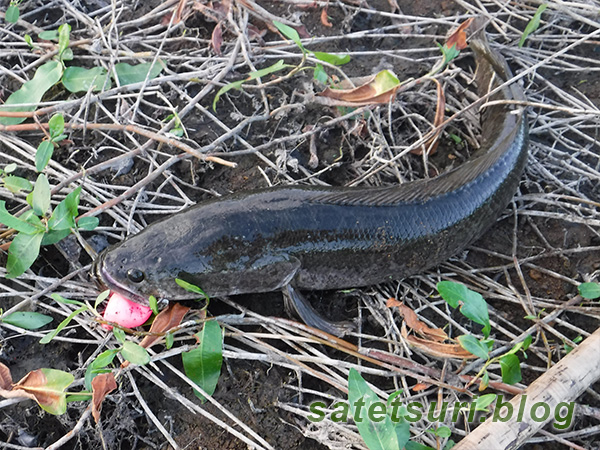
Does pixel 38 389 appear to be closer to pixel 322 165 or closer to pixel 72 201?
pixel 72 201

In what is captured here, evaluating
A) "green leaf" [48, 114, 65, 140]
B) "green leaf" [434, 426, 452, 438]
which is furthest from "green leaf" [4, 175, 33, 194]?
"green leaf" [434, 426, 452, 438]

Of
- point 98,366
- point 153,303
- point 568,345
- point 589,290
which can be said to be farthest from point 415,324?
point 98,366

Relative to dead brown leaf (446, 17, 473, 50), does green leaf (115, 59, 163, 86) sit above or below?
below

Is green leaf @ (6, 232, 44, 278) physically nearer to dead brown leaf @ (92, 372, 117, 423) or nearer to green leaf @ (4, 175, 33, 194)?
green leaf @ (4, 175, 33, 194)

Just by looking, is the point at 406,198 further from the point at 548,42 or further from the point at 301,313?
the point at 548,42

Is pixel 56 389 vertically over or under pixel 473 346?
under

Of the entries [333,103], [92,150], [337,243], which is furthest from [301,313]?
[92,150]
